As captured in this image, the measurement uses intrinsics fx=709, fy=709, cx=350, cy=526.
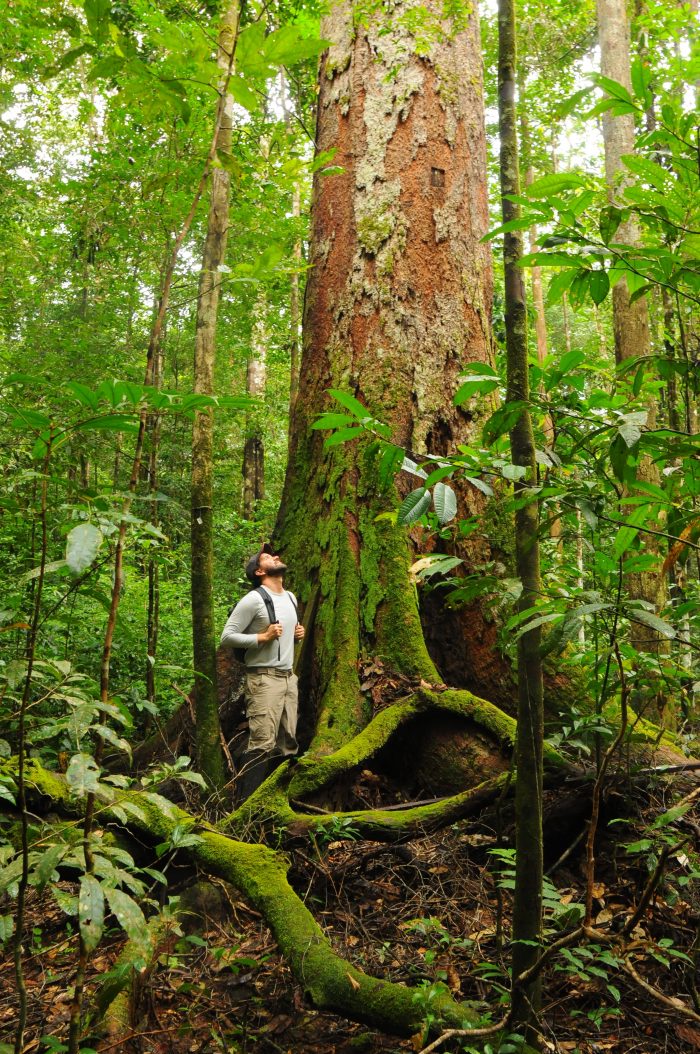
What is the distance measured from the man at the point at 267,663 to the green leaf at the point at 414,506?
110 inches

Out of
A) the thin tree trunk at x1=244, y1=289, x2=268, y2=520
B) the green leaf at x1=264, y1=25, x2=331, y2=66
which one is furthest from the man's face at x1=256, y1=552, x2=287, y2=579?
the thin tree trunk at x1=244, y1=289, x2=268, y2=520

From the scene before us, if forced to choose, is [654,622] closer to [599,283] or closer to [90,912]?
[599,283]

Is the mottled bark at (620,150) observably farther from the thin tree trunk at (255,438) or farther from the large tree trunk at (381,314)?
the thin tree trunk at (255,438)

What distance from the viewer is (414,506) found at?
5.39ft

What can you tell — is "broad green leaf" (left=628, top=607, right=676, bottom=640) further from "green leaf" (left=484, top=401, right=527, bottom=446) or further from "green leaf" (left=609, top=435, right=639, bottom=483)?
"green leaf" (left=484, top=401, right=527, bottom=446)

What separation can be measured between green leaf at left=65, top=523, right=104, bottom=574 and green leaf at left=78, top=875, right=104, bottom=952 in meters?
0.68

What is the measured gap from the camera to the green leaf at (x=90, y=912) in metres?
1.41

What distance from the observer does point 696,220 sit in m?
1.56

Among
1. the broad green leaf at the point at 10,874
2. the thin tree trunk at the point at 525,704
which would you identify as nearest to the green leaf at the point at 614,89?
the thin tree trunk at the point at 525,704

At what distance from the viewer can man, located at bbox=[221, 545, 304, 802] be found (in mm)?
4301

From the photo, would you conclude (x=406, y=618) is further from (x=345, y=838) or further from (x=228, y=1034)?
(x=228, y=1034)

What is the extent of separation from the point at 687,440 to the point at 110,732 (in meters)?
1.39

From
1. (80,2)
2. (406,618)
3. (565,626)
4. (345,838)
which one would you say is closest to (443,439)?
(406,618)

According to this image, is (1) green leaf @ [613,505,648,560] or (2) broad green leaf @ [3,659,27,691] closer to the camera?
(2) broad green leaf @ [3,659,27,691]
